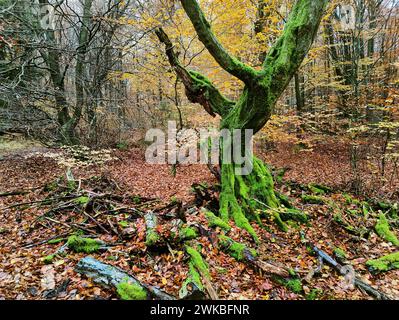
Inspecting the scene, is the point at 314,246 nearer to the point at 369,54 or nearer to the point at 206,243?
the point at 206,243

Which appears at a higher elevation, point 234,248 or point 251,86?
point 251,86

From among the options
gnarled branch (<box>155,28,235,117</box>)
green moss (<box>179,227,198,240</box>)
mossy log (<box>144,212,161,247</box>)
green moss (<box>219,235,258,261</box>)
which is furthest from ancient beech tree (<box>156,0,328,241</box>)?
mossy log (<box>144,212,161,247</box>)

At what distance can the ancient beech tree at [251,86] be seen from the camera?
5090mm

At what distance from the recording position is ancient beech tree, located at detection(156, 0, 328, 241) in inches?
200

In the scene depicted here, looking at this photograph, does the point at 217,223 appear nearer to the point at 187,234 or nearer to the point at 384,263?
the point at 187,234

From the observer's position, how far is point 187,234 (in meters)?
4.47

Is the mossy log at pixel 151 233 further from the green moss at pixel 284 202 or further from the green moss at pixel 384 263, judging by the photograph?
the green moss at pixel 384 263

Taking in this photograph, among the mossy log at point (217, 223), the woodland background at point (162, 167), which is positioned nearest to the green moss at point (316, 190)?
the woodland background at point (162, 167)

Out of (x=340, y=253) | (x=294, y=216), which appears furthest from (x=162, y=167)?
(x=340, y=253)

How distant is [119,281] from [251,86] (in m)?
4.35

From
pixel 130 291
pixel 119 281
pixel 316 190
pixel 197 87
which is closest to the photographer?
pixel 130 291

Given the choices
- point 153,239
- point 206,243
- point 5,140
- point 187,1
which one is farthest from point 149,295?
point 5,140

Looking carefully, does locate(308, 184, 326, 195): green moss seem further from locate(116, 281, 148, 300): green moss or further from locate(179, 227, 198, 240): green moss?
locate(116, 281, 148, 300): green moss

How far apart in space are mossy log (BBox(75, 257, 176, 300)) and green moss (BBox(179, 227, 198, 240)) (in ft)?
3.86
